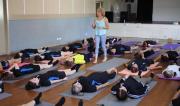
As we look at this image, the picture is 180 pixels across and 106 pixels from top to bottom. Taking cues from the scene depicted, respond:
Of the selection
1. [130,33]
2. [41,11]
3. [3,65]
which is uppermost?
[41,11]

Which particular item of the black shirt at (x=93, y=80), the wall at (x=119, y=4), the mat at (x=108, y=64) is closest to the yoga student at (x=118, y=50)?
the mat at (x=108, y=64)

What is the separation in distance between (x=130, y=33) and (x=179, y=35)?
6.06 feet

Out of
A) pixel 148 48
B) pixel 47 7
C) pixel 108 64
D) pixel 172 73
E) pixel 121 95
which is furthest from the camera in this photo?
pixel 47 7

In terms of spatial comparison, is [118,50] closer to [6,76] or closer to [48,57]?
[48,57]

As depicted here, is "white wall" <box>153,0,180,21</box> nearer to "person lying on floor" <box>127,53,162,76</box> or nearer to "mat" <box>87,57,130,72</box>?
"mat" <box>87,57,130,72</box>

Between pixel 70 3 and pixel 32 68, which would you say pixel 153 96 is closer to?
pixel 32 68

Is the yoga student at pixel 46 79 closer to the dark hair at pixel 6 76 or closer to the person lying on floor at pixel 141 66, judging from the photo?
the dark hair at pixel 6 76

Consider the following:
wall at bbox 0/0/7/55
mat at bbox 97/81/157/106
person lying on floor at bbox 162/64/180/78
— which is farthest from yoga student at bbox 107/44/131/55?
mat at bbox 97/81/157/106

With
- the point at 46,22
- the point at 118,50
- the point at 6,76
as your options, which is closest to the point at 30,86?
the point at 6,76

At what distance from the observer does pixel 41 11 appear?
6.74 metres

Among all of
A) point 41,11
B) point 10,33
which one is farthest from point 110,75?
point 41,11

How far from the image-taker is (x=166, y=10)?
9.68 metres

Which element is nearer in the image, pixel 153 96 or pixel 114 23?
pixel 153 96

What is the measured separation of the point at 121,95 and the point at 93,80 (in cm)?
65
